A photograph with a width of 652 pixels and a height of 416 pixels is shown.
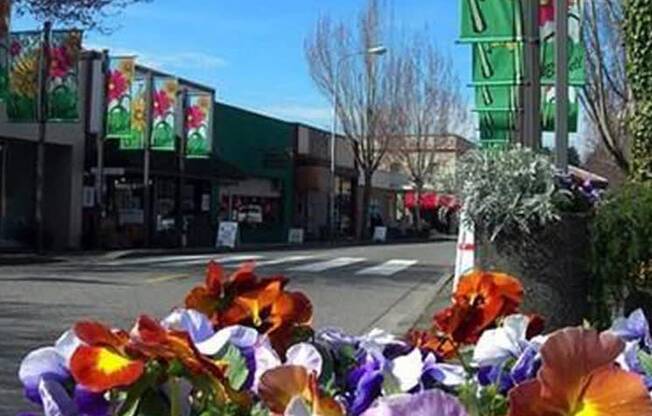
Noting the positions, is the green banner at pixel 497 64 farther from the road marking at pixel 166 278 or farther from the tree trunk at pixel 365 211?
the tree trunk at pixel 365 211

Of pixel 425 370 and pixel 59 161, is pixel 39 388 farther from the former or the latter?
pixel 59 161

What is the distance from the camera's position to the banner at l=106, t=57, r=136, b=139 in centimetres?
3344

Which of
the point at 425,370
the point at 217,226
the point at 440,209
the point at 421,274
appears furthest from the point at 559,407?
the point at 217,226

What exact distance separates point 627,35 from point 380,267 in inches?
751

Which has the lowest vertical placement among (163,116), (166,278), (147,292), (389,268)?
(147,292)

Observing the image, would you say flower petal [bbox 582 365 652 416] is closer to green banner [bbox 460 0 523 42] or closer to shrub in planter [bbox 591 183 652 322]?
shrub in planter [bbox 591 183 652 322]

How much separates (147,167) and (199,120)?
A: 2.70 meters

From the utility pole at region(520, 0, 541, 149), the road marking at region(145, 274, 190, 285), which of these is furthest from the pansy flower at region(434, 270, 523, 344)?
the road marking at region(145, 274, 190, 285)

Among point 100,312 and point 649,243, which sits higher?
point 649,243

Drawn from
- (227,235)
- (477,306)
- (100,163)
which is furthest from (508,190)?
(227,235)

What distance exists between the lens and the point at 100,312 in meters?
15.0

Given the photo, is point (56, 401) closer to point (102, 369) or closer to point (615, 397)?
point (102, 369)

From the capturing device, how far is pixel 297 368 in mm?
2145

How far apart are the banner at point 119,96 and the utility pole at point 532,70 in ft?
80.7
